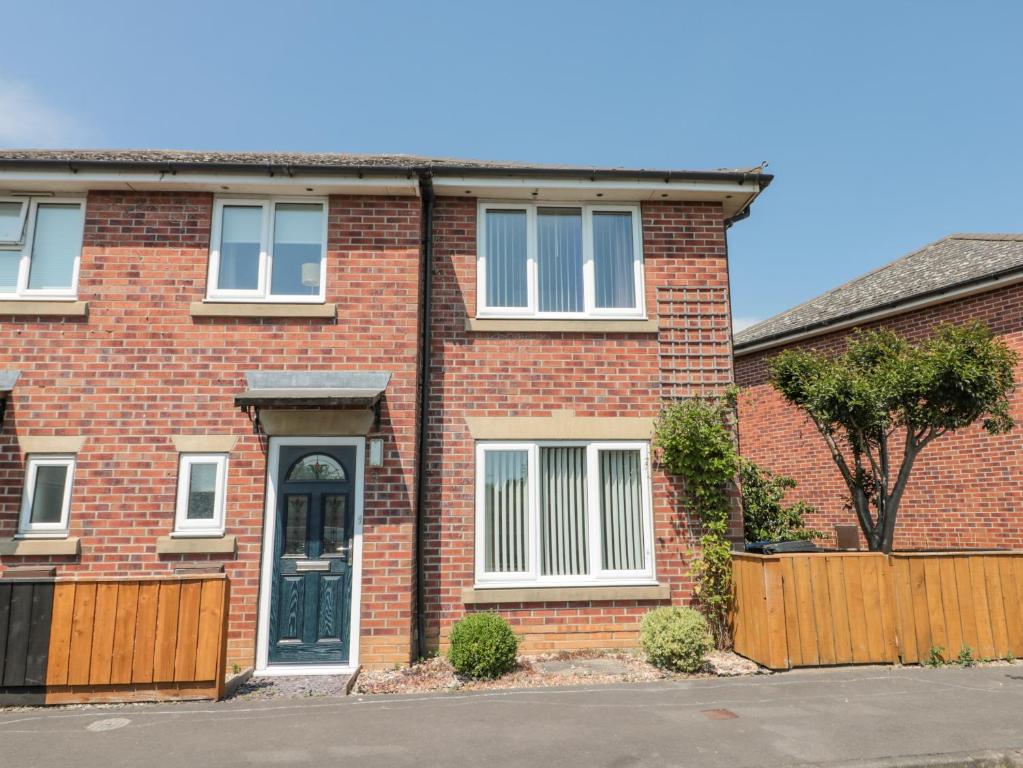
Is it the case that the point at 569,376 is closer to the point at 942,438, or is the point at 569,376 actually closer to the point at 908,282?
the point at 942,438

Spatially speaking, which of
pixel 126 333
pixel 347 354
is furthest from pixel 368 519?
pixel 126 333

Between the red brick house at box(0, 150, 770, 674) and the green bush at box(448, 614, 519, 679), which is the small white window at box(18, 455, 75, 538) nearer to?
the red brick house at box(0, 150, 770, 674)

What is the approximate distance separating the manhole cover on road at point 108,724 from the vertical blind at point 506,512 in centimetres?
370

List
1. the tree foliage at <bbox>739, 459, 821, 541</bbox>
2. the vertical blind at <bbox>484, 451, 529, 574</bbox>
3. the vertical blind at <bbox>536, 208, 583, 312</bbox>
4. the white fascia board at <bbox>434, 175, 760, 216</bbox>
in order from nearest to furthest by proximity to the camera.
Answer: the vertical blind at <bbox>484, 451, 529, 574</bbox> < the white fascia board at <bbox>434, 175, 760, 216</bbox> < the vertical blind at <bbox>536, 208, 583, 312</bbox> < the tree foliage at <bbox>739, 459, 821, 541</bbox>

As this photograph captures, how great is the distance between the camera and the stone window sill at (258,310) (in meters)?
7.69

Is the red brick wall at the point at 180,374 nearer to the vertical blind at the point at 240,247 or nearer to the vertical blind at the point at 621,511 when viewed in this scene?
the vertical blind at the point at 240,247

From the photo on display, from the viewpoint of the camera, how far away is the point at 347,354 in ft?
25.3

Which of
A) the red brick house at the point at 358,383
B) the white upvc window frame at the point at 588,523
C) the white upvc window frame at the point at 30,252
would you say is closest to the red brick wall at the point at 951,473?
the white upvc window frame at the point at 588,523

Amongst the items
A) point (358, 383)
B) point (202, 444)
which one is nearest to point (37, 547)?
point (202, 444)

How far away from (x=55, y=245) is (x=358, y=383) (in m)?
3.98

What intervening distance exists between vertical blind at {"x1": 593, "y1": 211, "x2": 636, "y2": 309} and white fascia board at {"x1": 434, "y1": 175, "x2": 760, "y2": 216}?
283 mm

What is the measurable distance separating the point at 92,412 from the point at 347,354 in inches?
111

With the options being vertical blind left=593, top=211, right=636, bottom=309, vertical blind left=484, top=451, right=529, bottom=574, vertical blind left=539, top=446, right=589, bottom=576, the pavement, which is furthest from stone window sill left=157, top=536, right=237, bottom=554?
vertical blind left=593, top=211, right=636, bottom=309

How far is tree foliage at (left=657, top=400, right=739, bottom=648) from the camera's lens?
7676 millimetres
